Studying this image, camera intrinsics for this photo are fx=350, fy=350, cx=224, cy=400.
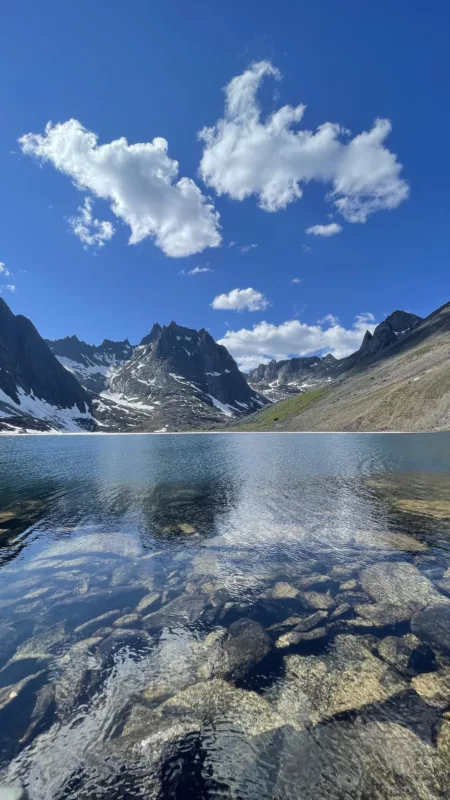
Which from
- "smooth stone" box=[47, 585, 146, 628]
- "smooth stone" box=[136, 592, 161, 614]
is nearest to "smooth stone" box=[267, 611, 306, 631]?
"smooth stone" box=[136, 592, 161, 614]

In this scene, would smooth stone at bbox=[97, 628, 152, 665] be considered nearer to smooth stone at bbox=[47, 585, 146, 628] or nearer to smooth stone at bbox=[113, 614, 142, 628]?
smooth stone at bbox=[113, 614, 142, 628]

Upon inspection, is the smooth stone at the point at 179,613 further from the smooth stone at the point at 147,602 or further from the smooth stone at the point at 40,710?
the smooth stone at the point at 40,710

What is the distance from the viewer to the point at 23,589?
81.0 ft

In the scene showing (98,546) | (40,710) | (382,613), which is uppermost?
(40,710)

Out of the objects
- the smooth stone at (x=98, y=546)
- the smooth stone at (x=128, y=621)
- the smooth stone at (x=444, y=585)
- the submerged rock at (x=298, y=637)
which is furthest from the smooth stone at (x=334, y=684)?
the smooth stone at (x=98, y=546)

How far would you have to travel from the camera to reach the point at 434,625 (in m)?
18.5

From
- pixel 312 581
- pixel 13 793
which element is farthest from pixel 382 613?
pixel 13 793

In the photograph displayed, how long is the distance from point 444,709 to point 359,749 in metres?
4.05

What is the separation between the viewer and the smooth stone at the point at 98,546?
31031 mm

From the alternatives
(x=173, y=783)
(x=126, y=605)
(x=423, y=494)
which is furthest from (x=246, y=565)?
(x=423, y=494)

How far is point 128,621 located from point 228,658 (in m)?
6.64

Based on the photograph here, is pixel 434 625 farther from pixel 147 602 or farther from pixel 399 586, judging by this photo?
pixel 147 602

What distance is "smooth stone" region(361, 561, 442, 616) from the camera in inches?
834

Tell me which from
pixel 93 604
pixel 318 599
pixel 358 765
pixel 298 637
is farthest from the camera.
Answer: pixel 93 604
